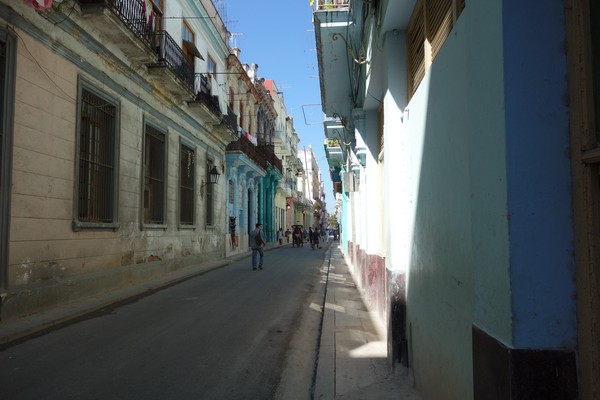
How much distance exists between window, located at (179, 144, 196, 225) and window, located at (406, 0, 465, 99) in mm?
12194

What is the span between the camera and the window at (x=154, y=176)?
13.4 metres

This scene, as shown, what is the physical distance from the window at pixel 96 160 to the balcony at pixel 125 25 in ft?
4.14

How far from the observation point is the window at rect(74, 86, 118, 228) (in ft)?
31.6

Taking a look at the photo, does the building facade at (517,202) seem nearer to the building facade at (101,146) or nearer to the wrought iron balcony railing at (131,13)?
the building facade at (101,146)

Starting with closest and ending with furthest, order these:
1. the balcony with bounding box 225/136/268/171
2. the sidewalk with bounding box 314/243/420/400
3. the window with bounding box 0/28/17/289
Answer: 1. the sidewalk with bounding box 314/243/420/400
2. the window with bounding box 0/28/17/289
3. the balcony with bounding box 225/136/268/171

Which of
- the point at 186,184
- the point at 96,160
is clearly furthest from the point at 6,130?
the point at 186,184

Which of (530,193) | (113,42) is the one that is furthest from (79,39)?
(530,193)

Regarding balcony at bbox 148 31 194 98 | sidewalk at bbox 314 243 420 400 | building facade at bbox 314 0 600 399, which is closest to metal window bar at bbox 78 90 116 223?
balcony at bbox 148 31 194 98

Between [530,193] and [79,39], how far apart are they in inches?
378

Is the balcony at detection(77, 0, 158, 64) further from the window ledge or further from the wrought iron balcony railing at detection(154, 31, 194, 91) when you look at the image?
the window ledge

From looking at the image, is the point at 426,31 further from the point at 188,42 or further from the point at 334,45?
the point at 188,42

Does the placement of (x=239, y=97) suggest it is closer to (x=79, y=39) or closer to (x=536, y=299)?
(x=79, y=39)

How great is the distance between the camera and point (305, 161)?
240 feet

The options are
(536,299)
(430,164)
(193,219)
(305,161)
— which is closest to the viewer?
(536,299)
